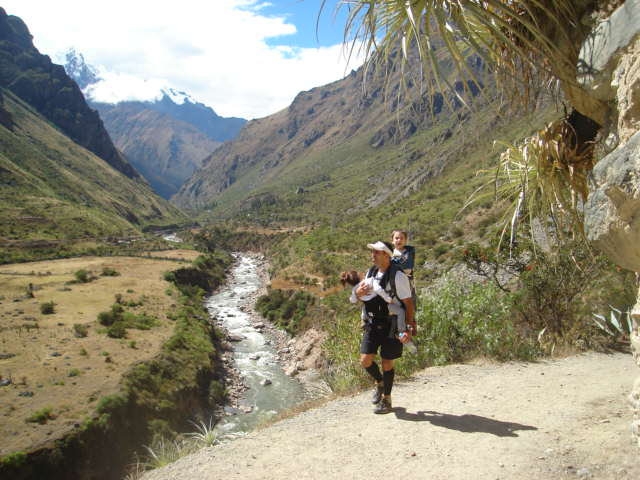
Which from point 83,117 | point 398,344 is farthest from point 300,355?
point 83,117

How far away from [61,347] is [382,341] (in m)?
28.0

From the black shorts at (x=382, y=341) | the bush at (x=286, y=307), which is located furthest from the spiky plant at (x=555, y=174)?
the bush at (x=286, y=307)

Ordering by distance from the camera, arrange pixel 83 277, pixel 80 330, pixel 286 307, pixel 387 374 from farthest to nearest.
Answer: pixel 83 277 → pixel 286 307 → pixel 80 330 → pixel 387 374

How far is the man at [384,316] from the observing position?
480cm

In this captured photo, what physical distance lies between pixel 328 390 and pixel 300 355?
73.7ft

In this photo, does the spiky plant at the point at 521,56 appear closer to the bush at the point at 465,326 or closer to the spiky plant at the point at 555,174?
the spiky plant at the point at 555,174

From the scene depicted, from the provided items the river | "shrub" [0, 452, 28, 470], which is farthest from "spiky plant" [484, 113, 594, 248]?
"shrub" [0, 452, 28, 470]

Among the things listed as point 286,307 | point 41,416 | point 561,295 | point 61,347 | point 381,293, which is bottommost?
point 41,416

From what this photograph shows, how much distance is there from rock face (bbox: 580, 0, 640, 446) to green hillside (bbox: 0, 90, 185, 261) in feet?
233

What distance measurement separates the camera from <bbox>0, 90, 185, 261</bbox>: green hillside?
71.4 meters

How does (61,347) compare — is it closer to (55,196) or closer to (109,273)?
(109,273)

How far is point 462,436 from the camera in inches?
169

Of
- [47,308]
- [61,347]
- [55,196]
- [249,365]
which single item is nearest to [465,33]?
[249,365]

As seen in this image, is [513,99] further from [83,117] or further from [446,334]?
[83,117]
